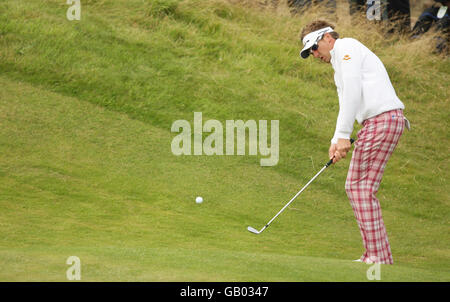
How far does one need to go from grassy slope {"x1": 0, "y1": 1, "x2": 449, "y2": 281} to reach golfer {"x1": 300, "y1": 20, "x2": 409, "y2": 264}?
37 cm

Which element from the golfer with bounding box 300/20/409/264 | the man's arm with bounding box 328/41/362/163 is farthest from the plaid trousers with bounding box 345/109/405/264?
the man's arm with bounding box 328/41/362/163

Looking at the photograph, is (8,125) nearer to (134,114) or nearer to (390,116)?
(134,114)

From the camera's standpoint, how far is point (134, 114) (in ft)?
26.2

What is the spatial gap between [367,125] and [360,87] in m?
0.28

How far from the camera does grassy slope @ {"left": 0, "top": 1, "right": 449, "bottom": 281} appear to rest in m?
3.92

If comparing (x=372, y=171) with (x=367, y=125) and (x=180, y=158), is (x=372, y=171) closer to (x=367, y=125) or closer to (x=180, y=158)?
(x=367, y=125)

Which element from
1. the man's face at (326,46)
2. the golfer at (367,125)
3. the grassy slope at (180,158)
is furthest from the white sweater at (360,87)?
→ the grassy slope at (180,158)

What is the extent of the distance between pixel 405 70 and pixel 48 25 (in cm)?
573

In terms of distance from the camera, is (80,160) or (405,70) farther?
(405,70)

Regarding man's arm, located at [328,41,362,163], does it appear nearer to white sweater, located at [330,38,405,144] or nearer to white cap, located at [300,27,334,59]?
white sweater, located at [330,38,405,144]

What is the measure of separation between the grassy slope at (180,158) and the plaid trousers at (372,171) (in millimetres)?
308

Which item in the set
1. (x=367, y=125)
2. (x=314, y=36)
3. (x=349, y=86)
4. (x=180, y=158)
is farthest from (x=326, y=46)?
(x=180, y=158)
